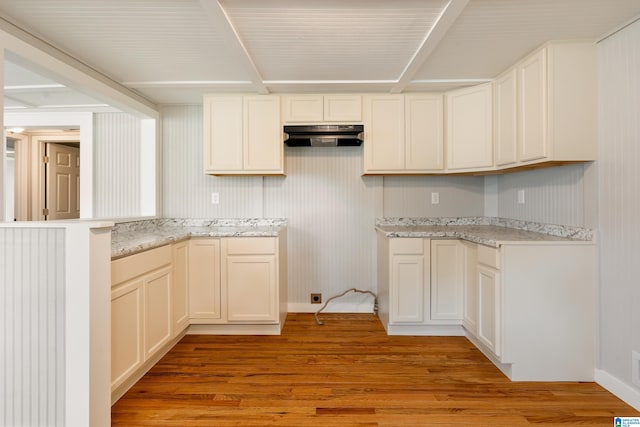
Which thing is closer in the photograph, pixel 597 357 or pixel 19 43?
pixel 19 43

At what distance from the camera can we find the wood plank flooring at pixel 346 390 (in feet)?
5.80

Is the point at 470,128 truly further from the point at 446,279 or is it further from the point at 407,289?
the point at 407,289

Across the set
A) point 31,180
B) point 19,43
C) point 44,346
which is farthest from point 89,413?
point 31,180

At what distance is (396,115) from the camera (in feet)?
9.90

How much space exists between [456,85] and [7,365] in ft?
Answer: 11.3

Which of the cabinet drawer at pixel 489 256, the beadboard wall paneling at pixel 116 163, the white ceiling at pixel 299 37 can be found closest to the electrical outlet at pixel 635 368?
the cabinet drawer at pixel 489 256

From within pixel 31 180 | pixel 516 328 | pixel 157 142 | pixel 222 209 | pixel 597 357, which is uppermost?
pixel 157 142

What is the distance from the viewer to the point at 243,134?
9.87 feet

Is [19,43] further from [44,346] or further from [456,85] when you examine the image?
[456,85]

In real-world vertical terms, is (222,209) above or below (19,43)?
below

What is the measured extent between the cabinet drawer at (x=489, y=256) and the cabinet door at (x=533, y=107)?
0.69m

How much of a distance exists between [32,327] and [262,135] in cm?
213

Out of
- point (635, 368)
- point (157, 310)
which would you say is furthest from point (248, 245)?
point (635, 368)

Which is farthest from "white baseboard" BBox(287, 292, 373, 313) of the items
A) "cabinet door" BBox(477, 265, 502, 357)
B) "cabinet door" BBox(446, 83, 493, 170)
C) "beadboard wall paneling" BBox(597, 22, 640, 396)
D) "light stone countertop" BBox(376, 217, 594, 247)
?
"beadboard wall paneling" BBox(597, 22, 640, 396)
